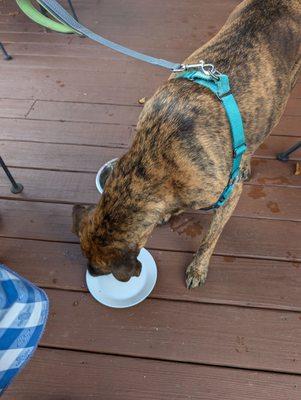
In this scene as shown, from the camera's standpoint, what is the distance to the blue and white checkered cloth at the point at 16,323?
3.33 feet

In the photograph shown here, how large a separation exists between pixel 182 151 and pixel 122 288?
3.28ft

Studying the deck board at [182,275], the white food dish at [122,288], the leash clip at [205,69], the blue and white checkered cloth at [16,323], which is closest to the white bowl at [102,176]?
the deck board at [182,275]

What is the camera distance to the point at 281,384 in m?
1.82

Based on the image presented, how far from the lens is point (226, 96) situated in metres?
1.66

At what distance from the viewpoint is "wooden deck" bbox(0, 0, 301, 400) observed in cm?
185

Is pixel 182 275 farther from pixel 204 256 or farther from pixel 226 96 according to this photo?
pixel 226 96

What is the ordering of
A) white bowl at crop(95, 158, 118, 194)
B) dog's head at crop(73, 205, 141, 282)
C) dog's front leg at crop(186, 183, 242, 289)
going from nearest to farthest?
dog's head at crop(73, 205, 141, 282) → dog's front leg at crop(186, 183, 242, 289) → white bowl at crop(95, 158, 118, 194)

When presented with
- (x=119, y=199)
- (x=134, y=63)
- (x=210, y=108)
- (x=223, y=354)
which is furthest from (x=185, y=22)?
(x=223, y=354)

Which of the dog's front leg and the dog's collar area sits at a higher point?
the dog's collar area

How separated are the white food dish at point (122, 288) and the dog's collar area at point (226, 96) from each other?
73 cm

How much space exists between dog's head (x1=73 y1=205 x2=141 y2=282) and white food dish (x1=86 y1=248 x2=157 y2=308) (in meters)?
0.48

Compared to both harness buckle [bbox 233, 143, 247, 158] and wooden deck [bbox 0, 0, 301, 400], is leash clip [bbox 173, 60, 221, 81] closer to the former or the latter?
harness buckle [bbox 233, 143, 247, 158]

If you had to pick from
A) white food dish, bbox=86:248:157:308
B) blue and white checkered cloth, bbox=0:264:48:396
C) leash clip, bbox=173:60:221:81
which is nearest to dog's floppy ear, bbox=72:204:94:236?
white food dish, bbox=86:248:157:308

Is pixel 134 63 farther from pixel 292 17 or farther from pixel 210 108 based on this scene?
pixel 210 108
